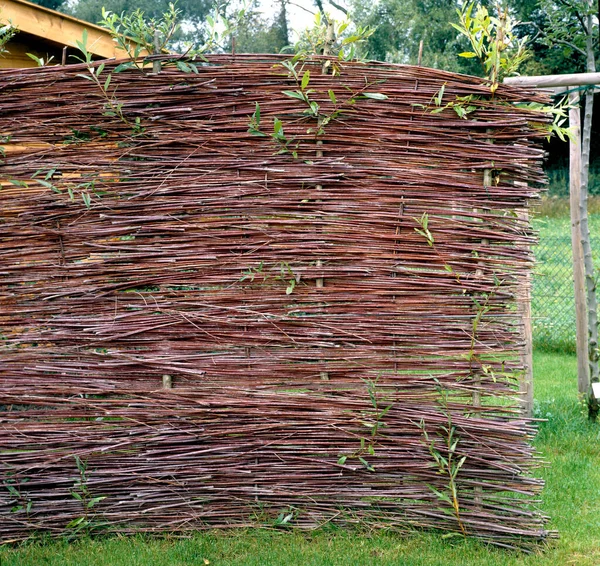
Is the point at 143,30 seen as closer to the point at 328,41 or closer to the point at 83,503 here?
the point at 328,41

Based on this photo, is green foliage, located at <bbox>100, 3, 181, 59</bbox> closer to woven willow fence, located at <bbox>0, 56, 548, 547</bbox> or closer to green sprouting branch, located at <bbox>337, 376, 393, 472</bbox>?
woven willow fence, located at <bbox>0, 56, 548, 547</bbox>

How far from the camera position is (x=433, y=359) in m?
3.22

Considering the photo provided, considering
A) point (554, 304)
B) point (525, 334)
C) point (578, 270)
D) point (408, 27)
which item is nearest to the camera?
point (525, 334)

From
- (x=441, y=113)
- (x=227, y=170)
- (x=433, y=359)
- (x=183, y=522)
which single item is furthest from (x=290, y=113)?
(x=183, y=522)

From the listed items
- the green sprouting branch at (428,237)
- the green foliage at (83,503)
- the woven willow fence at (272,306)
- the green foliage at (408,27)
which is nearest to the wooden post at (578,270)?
the woven willow fence at (272,306)

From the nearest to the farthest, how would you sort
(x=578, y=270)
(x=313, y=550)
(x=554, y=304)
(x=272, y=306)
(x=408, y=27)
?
(x=313, y=550) → (x=272, y=306) → (x=578, y=270) → (x=554, y=304) → (x=408, y=27)

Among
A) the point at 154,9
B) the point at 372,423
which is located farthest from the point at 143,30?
the point at 154,9

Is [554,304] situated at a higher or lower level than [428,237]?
lower

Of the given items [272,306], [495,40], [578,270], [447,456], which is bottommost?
[447,456]

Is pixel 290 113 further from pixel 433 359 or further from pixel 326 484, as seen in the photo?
pixel 326 484

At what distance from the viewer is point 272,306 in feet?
10.6

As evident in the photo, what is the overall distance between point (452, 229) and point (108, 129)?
5.78ft

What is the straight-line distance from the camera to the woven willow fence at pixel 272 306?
3215mm

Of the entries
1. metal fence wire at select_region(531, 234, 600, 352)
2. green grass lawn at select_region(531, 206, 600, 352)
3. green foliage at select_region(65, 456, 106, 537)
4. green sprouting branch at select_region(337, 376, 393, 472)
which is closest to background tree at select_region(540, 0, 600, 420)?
green grass lawn at select_region(531, 206, 600, 352)
